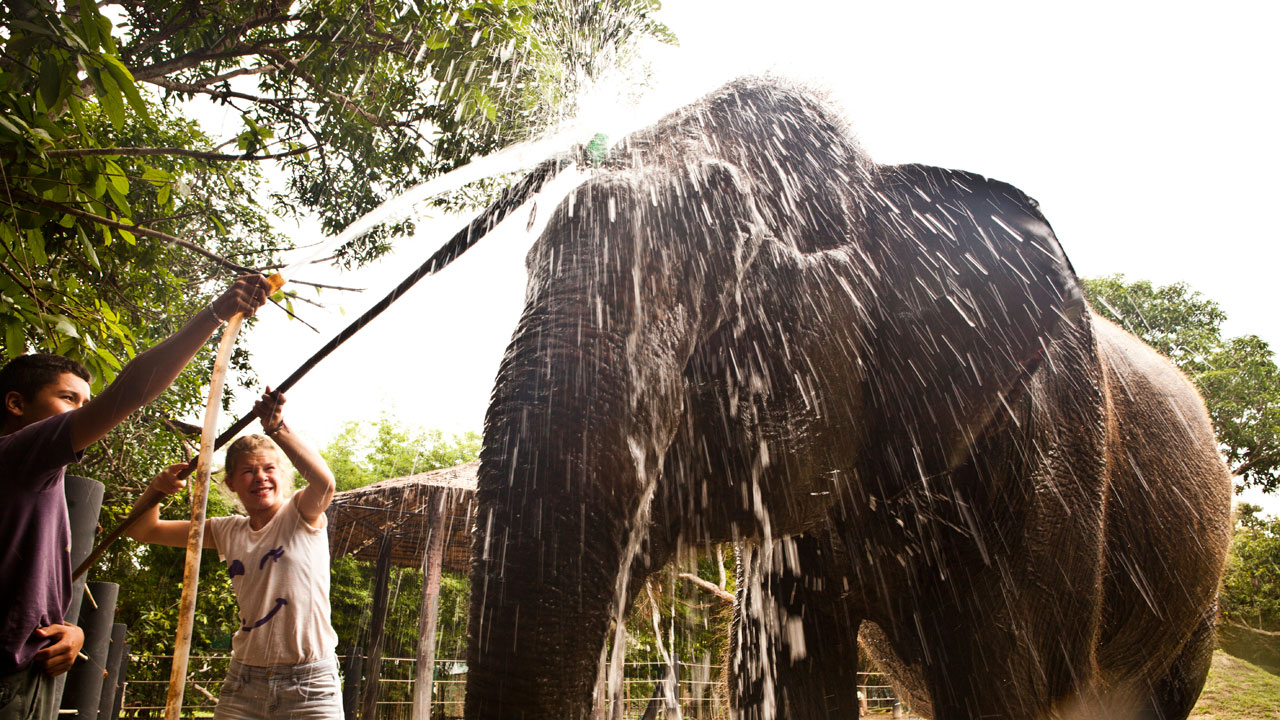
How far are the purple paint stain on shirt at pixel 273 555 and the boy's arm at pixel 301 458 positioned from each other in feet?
0.34

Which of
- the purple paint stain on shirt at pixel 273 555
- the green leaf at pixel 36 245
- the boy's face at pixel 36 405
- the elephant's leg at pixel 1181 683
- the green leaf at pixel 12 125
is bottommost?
the elephant's leg at pixel 1181 683

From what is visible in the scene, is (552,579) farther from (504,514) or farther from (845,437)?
(845,437)

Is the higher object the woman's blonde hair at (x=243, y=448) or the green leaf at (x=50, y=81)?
the green leaf at (x=50, y=81)

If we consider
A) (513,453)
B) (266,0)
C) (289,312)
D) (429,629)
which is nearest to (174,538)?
(289,312)

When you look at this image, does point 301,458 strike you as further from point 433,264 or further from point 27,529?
point 433,264

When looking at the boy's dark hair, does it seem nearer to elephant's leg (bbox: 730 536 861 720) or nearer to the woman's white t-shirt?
the woman's white t-shirt

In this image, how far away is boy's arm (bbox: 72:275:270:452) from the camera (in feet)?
5.15

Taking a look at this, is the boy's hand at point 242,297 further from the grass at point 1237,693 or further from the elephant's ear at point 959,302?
the grass at point 1237,693

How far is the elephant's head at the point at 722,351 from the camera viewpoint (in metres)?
1.39

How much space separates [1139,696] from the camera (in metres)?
4.86

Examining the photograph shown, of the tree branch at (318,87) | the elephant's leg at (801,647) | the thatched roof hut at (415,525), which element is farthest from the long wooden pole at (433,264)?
the thatched roof hut at (415,525)

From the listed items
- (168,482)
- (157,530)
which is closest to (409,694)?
(157,530)

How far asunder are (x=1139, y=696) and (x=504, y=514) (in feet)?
16.9

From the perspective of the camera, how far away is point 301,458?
6.70 ft
